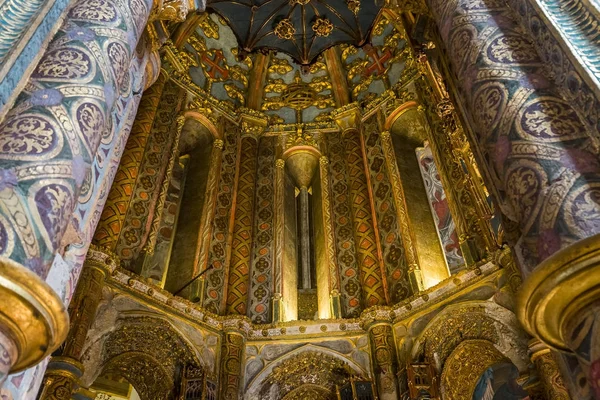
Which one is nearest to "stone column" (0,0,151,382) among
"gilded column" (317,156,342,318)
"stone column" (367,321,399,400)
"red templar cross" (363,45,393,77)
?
"stone column" (367,321,399,400)

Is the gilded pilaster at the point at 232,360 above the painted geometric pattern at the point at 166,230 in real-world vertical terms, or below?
below

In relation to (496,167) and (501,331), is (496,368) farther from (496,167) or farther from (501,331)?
(496,167)

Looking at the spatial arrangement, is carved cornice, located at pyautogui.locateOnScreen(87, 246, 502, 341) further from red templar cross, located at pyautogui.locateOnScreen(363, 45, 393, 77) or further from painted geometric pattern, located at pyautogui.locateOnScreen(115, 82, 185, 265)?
red templar cross, located at pyautogui.locateOnScreen(363, 45, 393, 77)

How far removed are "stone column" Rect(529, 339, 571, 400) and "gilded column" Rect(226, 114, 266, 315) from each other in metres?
4.31

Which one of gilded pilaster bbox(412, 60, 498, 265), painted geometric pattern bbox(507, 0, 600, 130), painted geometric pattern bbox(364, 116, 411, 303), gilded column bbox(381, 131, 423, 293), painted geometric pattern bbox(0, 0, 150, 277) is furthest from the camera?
painted geometric pattern bbox(364, 116, 411, 303)

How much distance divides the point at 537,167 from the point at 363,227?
7045mm

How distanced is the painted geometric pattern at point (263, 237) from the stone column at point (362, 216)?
1.51m

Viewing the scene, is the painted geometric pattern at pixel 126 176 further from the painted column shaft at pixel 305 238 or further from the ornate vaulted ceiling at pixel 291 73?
the painted column shaft at pixel 305 238

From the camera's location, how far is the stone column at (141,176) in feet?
28.3

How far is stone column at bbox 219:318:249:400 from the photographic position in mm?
7969

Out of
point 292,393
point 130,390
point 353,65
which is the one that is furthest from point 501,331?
point 130,390

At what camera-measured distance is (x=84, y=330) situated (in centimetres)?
700

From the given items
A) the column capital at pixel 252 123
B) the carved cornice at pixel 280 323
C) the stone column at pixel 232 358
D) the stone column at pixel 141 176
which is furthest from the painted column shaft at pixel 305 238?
the stone column at pixel 141 176

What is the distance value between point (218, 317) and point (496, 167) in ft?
19.4
